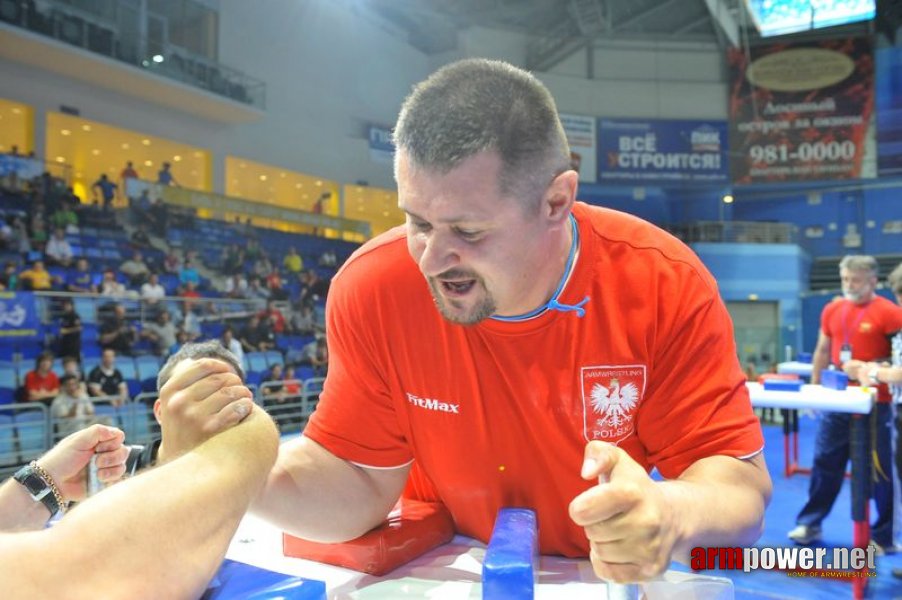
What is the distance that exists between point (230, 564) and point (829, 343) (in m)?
4.98

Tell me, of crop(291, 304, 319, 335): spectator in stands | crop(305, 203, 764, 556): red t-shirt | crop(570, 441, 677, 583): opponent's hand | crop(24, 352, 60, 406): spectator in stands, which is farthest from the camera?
crop(291, 304, 319, 335): spectator in stands

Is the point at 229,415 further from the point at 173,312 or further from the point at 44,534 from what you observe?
the point at 173,312

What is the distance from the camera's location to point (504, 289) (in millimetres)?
1084

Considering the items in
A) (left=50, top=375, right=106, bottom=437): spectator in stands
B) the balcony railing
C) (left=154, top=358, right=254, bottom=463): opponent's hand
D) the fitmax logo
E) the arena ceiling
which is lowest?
(left=50, top=375, right=106, bottom=437): spectator in stands

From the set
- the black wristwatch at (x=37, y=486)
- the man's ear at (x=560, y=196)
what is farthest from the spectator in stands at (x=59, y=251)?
the man's ear at (x=560, y=196)

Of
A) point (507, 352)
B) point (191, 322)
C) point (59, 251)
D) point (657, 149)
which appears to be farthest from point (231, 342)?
point (657, 149)

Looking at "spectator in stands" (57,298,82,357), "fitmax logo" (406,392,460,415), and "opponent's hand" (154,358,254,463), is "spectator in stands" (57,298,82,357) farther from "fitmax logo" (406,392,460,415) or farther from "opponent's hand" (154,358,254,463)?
"opponent's hand" (154,358,254,463)

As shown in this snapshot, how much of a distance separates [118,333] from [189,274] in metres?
2.33

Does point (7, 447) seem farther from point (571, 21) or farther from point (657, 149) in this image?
point (657, 149)

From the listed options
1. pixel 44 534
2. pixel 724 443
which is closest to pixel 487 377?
pixel 724 443

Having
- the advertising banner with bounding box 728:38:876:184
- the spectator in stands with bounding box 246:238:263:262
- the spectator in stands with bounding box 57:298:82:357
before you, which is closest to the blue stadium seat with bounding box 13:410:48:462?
the spectator in stands with bounding box 57:298:82:357

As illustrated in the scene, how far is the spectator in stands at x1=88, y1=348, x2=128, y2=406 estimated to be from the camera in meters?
6.36

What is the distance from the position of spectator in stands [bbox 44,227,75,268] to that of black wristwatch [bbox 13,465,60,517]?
26.1 ft

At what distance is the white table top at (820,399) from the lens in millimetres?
2949
